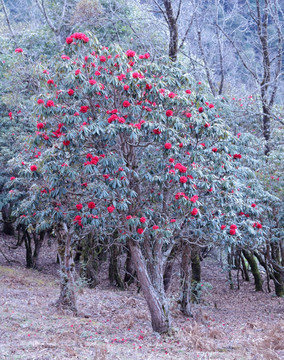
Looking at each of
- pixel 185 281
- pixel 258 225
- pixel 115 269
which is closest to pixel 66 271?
pixel 185 281

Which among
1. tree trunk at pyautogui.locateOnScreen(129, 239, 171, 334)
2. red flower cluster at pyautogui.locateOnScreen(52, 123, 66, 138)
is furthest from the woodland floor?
red flower cluster at pyautogui.locateOnScreen(52, 123, 66, 138)

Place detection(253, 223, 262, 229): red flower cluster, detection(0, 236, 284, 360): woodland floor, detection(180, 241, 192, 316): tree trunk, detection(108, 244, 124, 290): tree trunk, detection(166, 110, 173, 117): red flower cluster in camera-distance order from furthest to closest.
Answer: detection(108, 244, 124, 290): tree trunk, detection(180, 241, 192, 316): tree trunk, detection(253, 223, 262, 229): red flower cluster, detection(166, 110, 173, 117): red flower cluster, detection(0, 236, 284, 360): woodland floor

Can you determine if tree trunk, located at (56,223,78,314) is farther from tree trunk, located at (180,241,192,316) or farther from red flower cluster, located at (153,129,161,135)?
red flower cluster, located at (153,129,161,135)

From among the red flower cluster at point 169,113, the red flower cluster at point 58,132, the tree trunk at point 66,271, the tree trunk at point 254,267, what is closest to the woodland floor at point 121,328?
the tree trunk at point 66,271

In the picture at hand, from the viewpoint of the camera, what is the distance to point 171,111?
21.2 feet

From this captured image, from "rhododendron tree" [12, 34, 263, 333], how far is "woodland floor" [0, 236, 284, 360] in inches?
36.1

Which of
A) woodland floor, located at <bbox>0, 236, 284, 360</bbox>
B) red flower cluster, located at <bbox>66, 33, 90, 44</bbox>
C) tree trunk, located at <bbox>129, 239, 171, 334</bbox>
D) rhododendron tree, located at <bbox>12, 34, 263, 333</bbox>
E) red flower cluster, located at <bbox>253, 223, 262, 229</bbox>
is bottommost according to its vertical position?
woodland floor, located at <bbox>0, 236, 284, 360</bbox>

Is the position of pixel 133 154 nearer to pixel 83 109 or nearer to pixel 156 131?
pixel 156 131

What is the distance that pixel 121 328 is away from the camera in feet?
26.8

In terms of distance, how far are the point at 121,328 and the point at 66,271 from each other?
1.79 meters

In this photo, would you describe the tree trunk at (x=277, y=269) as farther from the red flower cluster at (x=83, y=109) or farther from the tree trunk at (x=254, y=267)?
the red flower cluster at (x=83, y=109)

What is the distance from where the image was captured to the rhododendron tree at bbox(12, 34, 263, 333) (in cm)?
614

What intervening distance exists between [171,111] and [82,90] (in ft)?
4.93

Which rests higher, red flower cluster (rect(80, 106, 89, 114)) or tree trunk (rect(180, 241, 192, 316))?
red flower cluster (rect(80, 106, 89, 114))
